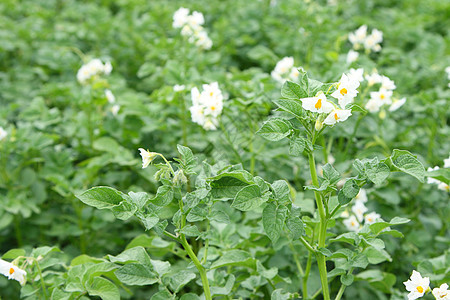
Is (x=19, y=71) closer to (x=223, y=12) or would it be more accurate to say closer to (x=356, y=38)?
(x=223, y=12)

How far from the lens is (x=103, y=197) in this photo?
1395mm

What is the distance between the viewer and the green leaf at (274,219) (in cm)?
137

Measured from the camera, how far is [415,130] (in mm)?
2787

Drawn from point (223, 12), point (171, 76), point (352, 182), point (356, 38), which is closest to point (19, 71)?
point (171, 76)

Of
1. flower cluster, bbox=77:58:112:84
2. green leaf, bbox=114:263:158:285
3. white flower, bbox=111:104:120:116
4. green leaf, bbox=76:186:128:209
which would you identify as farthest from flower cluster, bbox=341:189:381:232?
flower cluster, bbox=77:58:112:84

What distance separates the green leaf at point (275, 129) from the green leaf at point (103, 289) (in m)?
0.66

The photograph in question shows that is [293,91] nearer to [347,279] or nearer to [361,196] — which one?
[347,279]

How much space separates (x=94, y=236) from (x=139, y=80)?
1.55 meters

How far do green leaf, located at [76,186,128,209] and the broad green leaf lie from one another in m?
0.30

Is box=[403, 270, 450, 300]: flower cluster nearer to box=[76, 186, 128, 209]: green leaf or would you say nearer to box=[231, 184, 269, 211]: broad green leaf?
box=[231, 184, 269, 211]: broad green leaf

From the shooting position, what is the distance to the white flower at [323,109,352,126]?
137 centimetres

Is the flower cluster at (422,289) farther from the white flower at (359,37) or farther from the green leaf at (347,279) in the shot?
the white flower at (359,37)

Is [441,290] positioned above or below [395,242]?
above

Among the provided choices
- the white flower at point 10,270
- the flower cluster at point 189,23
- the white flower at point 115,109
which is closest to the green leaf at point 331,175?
the white flower at point 10,270
